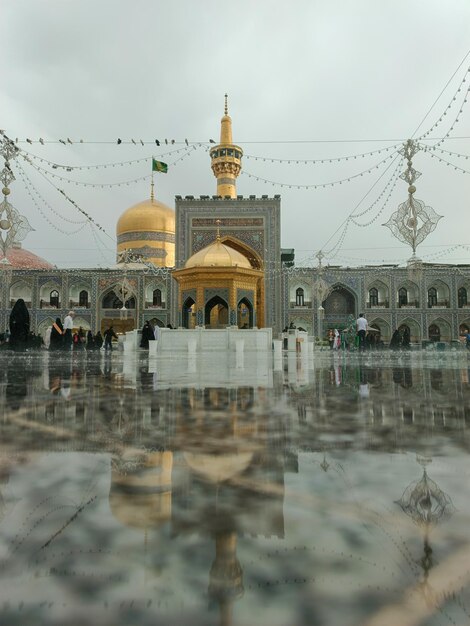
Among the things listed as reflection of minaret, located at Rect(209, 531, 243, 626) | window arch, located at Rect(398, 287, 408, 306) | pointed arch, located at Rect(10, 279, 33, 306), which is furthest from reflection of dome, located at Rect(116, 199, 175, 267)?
reflection of minaret, located at Rect(209, 531, 243, 626)

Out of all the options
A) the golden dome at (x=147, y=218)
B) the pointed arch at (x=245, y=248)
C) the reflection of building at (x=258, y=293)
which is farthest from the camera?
the golden dome at (x=147, y=218)

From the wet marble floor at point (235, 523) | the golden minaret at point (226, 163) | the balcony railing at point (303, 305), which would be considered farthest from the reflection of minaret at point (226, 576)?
the balcony railing at point (303, 305)

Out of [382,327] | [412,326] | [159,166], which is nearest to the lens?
[159,166]

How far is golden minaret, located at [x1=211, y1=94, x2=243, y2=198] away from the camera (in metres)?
26.1

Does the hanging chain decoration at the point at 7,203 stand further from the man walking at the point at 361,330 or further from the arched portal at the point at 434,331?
the arched portal at the point at 434,331

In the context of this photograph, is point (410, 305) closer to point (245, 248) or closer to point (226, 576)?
point (245, 248)

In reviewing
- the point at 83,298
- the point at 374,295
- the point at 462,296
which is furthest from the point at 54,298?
the point at 462,296

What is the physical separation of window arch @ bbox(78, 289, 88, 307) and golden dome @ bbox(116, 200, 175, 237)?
206 inches

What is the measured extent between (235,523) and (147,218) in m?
32.8

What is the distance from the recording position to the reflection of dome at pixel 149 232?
32.0 meters

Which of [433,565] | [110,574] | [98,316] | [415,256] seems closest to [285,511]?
[433,565]

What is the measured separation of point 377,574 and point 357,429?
4.85ft

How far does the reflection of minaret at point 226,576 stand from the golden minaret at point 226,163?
25822 millimetres

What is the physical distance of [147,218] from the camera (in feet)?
107
